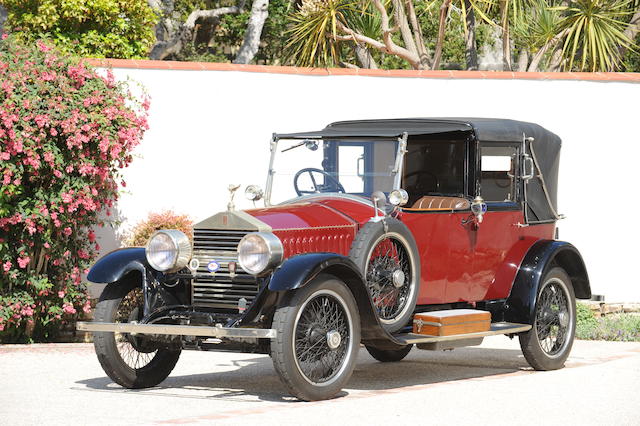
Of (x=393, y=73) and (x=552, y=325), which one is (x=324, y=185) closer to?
(x=552, y=325)

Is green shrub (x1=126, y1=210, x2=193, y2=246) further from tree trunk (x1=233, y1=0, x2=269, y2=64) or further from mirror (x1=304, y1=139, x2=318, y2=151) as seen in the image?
tree trunk (x1=233, y1=0, x2=269, y2=64)

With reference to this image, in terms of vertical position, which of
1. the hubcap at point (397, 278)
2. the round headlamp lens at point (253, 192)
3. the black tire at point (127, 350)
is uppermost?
the round headlamp lens at point (253, 192)

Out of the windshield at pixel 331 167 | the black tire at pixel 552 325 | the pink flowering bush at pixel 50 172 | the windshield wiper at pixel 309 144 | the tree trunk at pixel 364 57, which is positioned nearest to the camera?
the windshield at pixel 331 167

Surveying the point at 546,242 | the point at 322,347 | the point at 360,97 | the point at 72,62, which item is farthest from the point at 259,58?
the point at 322,347

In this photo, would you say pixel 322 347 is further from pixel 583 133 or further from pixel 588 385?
pixel 583 133

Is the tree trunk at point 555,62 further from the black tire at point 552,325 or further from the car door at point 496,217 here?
the black tire at point 552,325

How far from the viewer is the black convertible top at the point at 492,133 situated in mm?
9180

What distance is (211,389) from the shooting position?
8453 mm

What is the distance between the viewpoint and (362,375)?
9.45 metres

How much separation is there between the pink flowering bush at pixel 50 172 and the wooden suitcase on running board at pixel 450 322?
3585mm

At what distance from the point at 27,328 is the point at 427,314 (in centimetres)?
420

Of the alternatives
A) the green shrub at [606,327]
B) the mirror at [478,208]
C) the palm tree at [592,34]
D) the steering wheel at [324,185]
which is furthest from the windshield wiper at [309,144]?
the palm tree at [592,34]

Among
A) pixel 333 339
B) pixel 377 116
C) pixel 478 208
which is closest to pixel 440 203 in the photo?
pixel 478 208

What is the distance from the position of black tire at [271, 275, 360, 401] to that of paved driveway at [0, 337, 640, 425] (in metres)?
0.16
